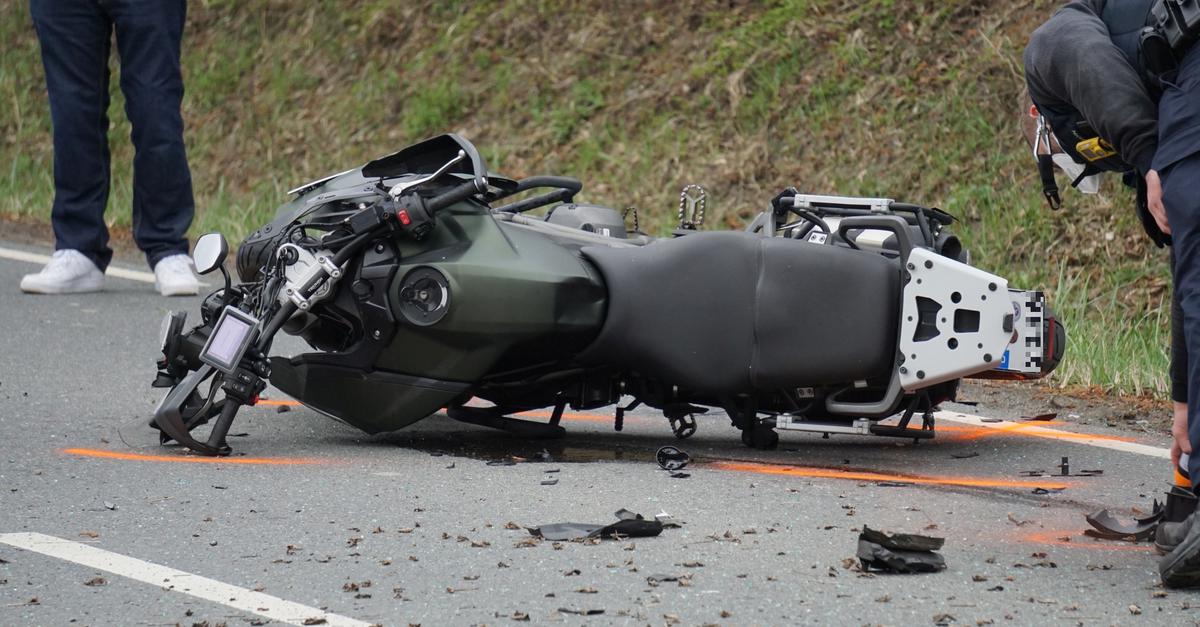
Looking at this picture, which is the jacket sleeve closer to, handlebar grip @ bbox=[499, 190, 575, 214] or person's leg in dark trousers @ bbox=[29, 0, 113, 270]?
handlebar grip @ bbox=[499, 190, 575, 214]

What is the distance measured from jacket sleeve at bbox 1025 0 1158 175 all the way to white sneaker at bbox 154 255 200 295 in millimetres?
5099

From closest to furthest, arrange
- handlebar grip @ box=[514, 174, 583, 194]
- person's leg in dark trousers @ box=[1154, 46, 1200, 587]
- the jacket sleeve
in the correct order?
person's leg in dark trousers @ box=[1154, 46, 1200, 587]
the jacket sleeve
handlebar grip @ box=[514, 174, 583, 194]

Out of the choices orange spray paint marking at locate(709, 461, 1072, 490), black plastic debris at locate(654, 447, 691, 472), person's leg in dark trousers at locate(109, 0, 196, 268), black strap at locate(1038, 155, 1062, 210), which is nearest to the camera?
black strap at locate(1038, 155, 1062, 210)

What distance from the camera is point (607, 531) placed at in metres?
3.91

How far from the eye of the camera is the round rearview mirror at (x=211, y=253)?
497cm

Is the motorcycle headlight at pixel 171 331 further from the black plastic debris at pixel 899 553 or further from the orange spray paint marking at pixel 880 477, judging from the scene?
the black plastic debris at pixel 899 553

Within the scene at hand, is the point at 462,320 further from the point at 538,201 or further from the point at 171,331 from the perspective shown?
the point at 171,331

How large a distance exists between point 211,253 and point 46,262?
4648 millimetres

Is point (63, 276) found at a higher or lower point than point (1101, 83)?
lower

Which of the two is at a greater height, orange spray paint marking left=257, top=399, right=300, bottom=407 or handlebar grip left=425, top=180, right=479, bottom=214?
handlebar grip left=425, top=180, right=479, bottom=214

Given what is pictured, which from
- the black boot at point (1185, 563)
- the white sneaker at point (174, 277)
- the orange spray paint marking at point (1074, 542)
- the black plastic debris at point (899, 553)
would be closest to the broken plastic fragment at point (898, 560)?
the black plastic debris at point (899, 553)

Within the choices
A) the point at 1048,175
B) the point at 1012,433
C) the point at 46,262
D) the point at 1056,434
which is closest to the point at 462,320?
the point at 1048,175

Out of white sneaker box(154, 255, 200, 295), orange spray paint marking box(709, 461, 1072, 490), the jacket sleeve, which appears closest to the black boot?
the jacket sleeve

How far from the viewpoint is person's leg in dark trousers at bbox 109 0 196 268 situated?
7.73 metres
